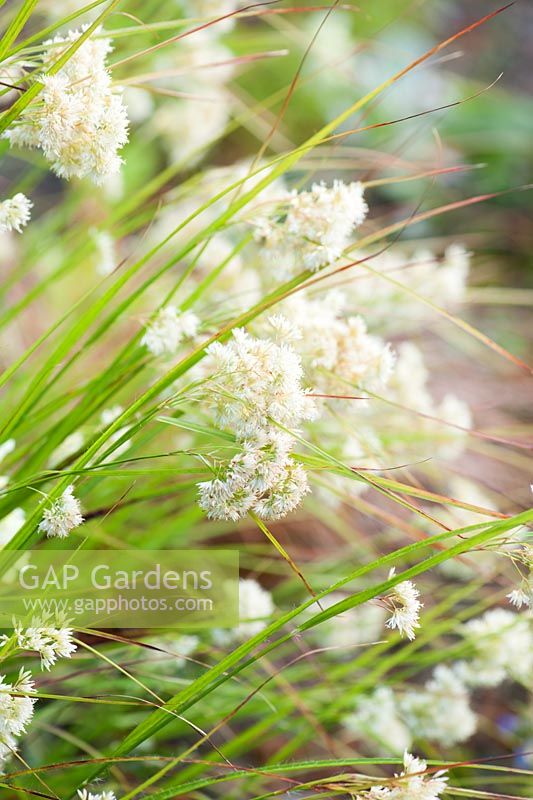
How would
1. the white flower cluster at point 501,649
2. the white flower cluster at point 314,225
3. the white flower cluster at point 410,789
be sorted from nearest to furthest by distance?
the white flower cluster at point 410,789
the white flower cluster at point 314,225
the white flower cluster at point 501,649

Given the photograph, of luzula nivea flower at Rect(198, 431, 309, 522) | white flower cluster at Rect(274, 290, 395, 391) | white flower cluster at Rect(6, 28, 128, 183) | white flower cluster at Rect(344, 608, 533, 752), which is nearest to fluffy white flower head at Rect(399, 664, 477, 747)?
white flower cluster at Rect(344, 608, 533, 752)

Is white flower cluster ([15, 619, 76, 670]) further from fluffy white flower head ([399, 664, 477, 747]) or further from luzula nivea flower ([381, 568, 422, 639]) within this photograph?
fluffy white flower head ([399, 664, 477, 747])

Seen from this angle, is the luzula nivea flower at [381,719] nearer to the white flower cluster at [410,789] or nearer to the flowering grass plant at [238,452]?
the flowering grass plant at [238,452]

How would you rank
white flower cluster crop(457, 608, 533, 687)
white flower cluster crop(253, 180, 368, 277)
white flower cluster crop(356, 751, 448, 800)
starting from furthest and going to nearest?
white flower cluster crop(457, 608, 533, 687)
white flower cluster crop(253, 180, 368, 277)
white flower cluster crop(356, 751, 448, 800)

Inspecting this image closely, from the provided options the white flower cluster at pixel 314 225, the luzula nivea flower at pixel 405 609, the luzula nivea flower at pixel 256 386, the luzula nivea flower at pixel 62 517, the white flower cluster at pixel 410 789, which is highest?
the white flower cluster at pixel 314 225

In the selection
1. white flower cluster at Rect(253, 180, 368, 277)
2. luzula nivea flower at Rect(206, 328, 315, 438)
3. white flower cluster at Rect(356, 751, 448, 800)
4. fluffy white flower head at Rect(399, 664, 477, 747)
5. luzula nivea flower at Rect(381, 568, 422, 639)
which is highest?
white flower cluster at Rect(253, 180, 368, 277)

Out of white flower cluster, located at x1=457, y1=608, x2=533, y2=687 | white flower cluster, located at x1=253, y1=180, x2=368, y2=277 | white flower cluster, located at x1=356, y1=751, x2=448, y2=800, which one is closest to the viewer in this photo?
white flower cluster, located at x1=356, y1=751, x2=448, y2=800

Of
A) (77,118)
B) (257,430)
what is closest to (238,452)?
(257,430)

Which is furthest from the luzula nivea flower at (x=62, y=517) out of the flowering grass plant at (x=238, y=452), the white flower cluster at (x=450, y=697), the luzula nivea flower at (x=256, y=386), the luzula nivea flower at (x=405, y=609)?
the white flower cluster at (x=450, y=697)
